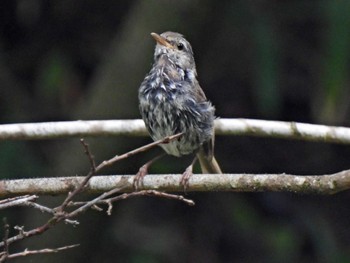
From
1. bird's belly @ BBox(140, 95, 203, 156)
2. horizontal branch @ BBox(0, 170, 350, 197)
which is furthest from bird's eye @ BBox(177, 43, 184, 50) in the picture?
horizontal branch @ BBox(0, 170, 350, 197)

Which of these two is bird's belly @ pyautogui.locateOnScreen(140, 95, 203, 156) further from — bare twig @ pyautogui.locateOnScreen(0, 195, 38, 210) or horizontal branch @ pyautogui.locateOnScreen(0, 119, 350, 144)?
bare twig @ pyautogui.locateOnScreen(0, 195, 38, 210)

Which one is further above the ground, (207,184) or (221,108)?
(207,184)

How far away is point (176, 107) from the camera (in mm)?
5953

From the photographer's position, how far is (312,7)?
873 cm

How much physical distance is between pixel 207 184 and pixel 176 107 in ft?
4.28

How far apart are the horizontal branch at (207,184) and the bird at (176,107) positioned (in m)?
0.85

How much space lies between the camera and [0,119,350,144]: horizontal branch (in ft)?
18.6

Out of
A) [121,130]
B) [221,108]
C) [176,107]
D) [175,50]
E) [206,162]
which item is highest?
[175,50]

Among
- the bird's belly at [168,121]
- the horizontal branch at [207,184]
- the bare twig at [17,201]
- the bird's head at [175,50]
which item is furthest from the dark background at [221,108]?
the bare twig at [17,201]

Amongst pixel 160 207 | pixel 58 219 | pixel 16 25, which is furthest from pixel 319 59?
pixel 58 219

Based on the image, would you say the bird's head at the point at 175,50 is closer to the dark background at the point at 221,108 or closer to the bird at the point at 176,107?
the bird at the point at 176,107

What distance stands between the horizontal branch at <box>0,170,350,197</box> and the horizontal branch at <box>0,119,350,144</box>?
893 millimetres

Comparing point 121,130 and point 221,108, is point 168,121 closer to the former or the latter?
point 121,130

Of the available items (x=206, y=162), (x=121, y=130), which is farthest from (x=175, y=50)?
(x=121, y=130)
